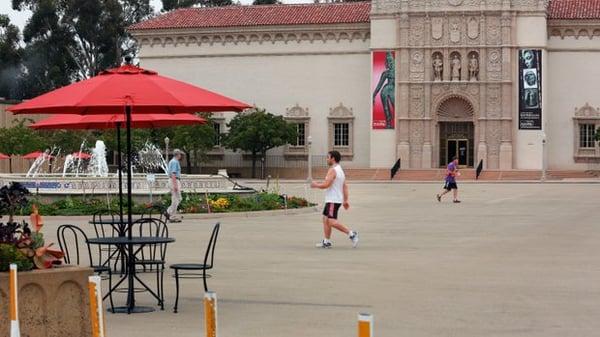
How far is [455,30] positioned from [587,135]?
34.1 ft

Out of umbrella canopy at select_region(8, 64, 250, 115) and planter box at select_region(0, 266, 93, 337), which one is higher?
umbrella canopy at select_region(8, 64, 250, 115)

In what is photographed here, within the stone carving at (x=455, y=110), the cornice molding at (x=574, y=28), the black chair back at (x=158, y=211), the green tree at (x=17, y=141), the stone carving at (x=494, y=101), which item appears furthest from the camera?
the stone carving at (x=455, y=110)

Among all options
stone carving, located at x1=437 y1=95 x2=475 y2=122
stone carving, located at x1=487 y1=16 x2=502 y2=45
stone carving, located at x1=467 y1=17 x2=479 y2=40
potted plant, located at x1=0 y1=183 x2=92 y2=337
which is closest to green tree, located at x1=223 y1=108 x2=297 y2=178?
stone carving, located at x1=437 y1=95 x2=475 y2=122

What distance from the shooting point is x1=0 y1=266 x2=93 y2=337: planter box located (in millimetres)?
10453

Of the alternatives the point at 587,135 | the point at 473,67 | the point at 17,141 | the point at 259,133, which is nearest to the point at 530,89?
the point at 473,67

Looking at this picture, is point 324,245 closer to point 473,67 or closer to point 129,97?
point 129,97

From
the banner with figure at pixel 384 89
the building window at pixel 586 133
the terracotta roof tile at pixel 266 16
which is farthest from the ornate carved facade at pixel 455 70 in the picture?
the building window at pixel 586 133

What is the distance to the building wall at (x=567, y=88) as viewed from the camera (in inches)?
2827

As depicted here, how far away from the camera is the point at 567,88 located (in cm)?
7225

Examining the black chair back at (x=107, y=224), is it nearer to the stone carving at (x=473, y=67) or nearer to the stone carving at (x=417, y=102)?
the stone carving at (x=417, y=102)

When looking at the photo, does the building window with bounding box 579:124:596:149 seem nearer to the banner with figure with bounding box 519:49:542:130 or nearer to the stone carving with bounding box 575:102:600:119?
the stone carving with bounding box 575:102:600:119

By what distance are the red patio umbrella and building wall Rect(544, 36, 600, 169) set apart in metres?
61.1

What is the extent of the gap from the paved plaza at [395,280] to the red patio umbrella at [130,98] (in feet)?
4.99

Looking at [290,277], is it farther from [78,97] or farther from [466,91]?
[466,91]
